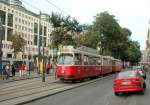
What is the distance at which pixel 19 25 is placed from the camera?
131625mm

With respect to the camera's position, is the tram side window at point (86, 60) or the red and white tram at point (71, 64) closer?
the red and white tram at point (71, 64)

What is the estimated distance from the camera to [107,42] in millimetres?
83250

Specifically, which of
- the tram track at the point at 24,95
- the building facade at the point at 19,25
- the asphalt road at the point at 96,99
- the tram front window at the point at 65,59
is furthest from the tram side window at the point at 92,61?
the building facade at the point at 19,25

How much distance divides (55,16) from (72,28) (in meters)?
3.20

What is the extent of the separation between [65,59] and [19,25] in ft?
328

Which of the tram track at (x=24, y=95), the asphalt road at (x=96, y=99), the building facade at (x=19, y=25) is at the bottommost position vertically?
the asphalt road at (x=96, y=99)

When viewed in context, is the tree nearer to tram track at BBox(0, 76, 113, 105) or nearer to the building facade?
the building facade

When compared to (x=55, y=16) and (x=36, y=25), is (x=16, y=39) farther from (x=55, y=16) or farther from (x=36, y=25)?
(x=36, y=25)

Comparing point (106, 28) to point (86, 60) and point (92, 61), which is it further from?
point (86, 60)

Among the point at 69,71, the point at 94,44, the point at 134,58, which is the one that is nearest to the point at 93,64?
the point at 69,71

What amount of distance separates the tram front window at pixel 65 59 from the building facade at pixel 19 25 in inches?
2638

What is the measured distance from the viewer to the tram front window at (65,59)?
109 ft

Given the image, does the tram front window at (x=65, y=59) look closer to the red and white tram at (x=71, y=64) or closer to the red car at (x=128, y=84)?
the red and white tram at (x=71, y=64)

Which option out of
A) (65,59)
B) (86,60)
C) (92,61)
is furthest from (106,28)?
(65,59)
